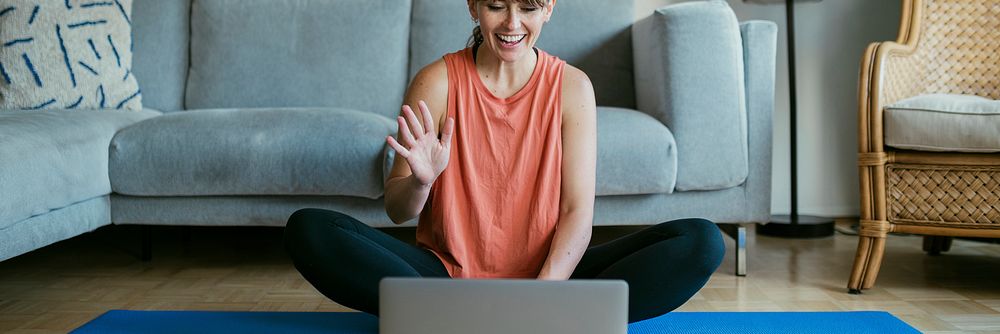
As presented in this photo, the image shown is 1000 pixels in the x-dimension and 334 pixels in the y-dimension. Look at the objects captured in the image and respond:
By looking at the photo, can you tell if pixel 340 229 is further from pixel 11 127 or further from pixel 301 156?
pixel 11 127

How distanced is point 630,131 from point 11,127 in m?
1.26

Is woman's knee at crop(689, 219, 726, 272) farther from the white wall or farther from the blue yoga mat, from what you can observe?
the white wall

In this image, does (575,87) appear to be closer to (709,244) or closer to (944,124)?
(709,244)

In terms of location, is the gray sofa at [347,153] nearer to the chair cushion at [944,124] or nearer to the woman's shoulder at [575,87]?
the chair cushion at [944,124]

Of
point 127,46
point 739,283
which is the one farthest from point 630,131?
point 127,46

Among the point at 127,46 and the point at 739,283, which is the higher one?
the point at 127,46

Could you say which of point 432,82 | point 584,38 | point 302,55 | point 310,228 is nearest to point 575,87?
point 432,82

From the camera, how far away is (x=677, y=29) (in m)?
2.10

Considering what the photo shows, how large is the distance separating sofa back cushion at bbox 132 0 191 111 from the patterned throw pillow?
0.18 meters

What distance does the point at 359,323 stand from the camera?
64.1 inches

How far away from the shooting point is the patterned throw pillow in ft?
7.32

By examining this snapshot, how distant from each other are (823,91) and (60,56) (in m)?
2.32

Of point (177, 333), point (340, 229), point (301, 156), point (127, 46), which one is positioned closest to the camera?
point (340, 229)

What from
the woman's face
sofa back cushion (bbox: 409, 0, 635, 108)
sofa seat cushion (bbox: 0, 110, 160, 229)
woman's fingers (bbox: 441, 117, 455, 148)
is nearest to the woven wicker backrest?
sofa back cushion (bbox: 409, 0, 635, 108)
